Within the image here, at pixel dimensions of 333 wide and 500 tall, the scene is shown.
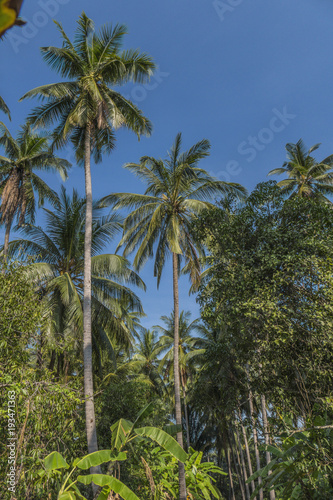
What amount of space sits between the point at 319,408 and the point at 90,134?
1137 centimetres

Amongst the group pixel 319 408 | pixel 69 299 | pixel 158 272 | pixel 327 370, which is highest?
pixel 158 272

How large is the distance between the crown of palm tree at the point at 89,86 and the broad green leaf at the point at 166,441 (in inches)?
367

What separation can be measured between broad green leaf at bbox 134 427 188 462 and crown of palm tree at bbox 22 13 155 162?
9333 mm

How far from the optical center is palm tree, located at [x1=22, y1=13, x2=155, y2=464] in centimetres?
1216

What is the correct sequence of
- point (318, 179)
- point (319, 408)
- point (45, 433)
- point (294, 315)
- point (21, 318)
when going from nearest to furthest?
point (45, 433) < point (21, 318) < point (319, 408) < point (294, 315) < point (318, 179)

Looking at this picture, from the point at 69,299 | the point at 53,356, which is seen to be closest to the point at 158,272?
the point at 69,299

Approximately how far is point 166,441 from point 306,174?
17262 millimetres

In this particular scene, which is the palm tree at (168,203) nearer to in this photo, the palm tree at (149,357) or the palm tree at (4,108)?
the palm tree at (4,108)

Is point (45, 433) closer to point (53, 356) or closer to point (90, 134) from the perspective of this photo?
point (53, 356)

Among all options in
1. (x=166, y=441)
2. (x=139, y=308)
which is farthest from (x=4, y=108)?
(x=166, y=441)

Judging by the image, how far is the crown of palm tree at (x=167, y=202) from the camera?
51.6 feet

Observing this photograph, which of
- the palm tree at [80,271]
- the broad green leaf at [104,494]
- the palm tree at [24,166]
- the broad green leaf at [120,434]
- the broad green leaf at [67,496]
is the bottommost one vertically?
the broad green leaf at [104,494]

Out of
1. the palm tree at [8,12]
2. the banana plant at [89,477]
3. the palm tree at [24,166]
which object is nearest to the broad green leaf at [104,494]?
the banana plant at [89,477]

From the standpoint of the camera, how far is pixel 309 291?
8.97m
